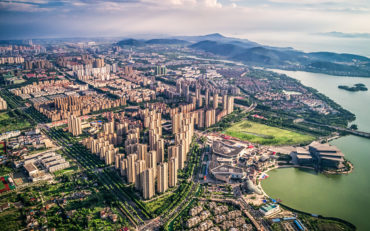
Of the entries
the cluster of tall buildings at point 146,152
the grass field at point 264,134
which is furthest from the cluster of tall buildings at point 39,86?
the grass field at point 264,134

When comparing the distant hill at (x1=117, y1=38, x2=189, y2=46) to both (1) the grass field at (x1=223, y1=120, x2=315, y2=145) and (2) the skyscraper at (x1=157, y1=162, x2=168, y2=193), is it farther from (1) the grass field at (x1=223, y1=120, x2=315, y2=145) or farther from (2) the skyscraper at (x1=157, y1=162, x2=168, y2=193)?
(2) the skyscraper at (x1=157, y1=162, x2=168, y2=193)

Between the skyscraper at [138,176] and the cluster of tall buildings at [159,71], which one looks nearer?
the skyscraper at [138,176]

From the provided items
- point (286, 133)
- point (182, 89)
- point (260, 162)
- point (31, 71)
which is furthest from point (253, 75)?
point (31, 71)

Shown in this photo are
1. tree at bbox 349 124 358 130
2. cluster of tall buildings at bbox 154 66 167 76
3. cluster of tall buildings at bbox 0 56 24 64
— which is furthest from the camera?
cluster of tall buildings at bbox 0 56 24 64

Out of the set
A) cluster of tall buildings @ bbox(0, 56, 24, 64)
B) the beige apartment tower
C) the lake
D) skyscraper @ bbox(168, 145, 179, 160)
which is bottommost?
the lake

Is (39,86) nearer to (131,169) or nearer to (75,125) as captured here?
(75,125)

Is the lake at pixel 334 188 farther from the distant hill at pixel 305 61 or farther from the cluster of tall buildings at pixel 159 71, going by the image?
the distant hill at pixel 305 61

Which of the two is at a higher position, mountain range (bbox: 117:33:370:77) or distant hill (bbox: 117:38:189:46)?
distant hill (bbox: 117:38:189:46)

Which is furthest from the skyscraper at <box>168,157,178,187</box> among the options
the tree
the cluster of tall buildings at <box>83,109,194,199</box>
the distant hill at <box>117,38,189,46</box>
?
the distant hill at <box>117,38,189,46</box>

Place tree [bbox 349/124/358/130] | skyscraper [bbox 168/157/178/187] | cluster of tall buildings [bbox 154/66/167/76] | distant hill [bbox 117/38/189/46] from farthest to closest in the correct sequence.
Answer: distant hill [bbox 117/38/189/46], cluster of tall buildings [bbox 154/66/167/76], tree [bbox 349/124/358/130], skyscraper [bbox 168/157/178/187]

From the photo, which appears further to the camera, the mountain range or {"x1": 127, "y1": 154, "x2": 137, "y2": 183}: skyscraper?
the mountain range
